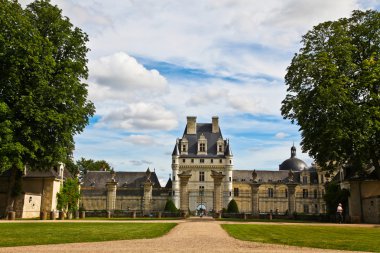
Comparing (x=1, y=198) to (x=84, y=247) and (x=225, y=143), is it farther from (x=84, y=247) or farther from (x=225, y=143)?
(x=225, y=143)

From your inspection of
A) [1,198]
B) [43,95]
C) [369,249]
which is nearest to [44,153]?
[43,95]

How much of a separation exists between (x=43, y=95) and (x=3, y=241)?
13.5 metres

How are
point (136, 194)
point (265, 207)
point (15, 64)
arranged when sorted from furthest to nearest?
point (265, 207)
point (136, 194)
point (15, 64)

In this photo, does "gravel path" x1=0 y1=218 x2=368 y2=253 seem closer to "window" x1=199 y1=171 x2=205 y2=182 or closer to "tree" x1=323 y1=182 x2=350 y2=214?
"tree" x1=323 y1=182 x2=350 y2=214

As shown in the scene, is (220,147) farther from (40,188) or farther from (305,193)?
(40,188)

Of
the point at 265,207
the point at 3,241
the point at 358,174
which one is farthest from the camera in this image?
the point at 265,207

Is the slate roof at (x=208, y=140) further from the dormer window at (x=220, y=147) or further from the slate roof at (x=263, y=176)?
the slate roof at (x=263, y=176)

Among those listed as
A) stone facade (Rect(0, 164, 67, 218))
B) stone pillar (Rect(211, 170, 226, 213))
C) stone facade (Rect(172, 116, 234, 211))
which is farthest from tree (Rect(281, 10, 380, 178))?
stone facade (Rect(172, 116, 234, 211))

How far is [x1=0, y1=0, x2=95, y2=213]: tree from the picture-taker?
23547 millimetres

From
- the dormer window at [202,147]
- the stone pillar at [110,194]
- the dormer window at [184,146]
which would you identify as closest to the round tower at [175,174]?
the dormer window at [184,146]

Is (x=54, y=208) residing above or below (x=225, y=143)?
below

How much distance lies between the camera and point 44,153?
25.9 meters

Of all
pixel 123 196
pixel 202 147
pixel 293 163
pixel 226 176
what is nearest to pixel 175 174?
pixel 202 147

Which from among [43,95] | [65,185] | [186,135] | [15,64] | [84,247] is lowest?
[84,247]
